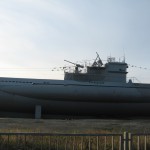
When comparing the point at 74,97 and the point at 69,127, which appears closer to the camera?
the point at 69,127

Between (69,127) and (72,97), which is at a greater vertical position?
(72,97)

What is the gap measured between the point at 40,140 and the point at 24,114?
34.2 metres

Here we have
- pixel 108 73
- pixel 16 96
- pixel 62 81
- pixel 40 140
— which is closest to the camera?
pixel 40 140

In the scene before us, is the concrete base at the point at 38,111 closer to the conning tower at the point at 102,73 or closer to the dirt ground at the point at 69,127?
the conning tower at the point at 102,73

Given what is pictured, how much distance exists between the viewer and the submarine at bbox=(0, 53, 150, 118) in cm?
4212

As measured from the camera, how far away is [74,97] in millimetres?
42875

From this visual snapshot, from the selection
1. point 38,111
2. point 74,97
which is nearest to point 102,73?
point 74,97

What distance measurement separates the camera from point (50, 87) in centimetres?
4309

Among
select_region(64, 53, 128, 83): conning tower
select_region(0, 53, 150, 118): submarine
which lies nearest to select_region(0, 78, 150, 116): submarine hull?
select_region(0, 53, 150, 118): submarine

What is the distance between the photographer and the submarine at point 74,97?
42.1m

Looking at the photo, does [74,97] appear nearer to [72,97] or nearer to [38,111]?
[72,97]

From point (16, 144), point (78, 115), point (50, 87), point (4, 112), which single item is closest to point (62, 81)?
point (50, 87)

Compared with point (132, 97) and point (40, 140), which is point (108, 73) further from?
point (40, 140)

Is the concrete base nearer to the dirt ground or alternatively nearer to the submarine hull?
the submarine hull
